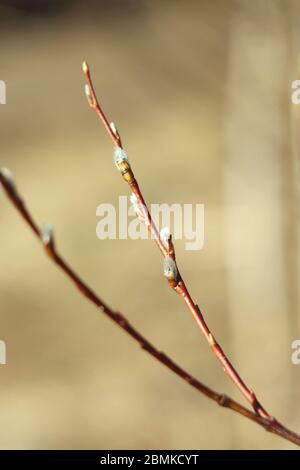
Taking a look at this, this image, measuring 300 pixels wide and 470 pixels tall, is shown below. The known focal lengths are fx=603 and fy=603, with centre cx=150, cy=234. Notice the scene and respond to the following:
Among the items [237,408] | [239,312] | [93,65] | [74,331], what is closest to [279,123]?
[239,312]

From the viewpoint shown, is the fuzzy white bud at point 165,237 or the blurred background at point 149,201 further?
the blurred background at point 149,201

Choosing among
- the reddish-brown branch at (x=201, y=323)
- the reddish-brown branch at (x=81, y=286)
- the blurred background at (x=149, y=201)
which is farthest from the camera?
the blurred background at (x=149, y=201)

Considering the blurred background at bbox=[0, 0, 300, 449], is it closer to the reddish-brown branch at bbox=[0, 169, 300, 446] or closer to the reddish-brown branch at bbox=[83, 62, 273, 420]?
the reddish-brown branch at bbox=[83, 62, 273, 420]

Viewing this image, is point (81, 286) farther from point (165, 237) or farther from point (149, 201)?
point (149, 201)

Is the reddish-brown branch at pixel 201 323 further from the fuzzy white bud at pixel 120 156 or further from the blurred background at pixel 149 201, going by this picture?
the blurred background at pixel 149 201

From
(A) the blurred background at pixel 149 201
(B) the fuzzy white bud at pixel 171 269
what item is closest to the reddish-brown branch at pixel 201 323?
(B) the fuzzy white bud at pixel 171 269

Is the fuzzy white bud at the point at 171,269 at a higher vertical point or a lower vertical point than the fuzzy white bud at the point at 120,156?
lower

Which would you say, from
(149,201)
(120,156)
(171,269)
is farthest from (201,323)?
(149,201)

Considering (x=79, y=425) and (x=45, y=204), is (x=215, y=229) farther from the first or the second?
(x=79, y=425)

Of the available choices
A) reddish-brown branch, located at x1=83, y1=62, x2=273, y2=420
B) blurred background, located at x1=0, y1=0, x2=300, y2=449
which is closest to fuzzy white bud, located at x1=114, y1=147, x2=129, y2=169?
reddish-brown branch, located at x1=83, y1=62, x2=273, y2=420
